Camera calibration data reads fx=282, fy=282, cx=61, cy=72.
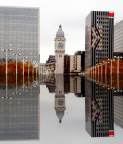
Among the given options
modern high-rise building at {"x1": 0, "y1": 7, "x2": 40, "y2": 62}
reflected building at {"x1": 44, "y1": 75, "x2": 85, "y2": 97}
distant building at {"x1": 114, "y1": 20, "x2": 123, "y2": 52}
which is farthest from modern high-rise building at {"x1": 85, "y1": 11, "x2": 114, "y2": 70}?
Result: reflected building at {"x1": 44, "y1": 75, "x2": 85, "y2": 97}

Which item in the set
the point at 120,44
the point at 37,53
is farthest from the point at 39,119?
the point at 120,44

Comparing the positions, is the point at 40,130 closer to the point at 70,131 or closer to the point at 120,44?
the point at 70,131

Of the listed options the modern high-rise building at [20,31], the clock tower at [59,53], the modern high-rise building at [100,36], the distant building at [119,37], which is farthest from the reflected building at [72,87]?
the clock tower at [59,53]

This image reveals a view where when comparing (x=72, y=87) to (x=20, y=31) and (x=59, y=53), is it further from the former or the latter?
(x=59, y=53)

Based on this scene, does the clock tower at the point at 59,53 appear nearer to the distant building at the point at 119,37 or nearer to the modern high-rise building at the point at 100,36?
the modern high-rise building at the point at 100,36

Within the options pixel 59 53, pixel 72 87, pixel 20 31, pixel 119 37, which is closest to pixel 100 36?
pixel 119 37

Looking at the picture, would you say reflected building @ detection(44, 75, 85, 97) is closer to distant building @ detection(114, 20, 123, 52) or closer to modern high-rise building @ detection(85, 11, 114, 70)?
modern high-rise building @ detection(85, 11, 114, 70)
